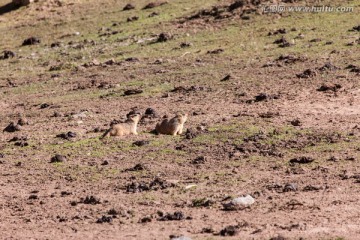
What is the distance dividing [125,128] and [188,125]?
111cm

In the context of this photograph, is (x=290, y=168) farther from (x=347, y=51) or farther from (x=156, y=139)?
(x=347, y=51)

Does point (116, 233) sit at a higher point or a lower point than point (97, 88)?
higher

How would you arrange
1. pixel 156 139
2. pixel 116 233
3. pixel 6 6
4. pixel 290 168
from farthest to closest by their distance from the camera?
pixel 6 6, pixel 156 139, pixel 290 168, pixel 116 233

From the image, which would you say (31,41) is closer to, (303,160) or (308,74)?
(308,74)

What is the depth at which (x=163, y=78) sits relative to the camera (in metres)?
19.3

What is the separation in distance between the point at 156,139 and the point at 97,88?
536cm

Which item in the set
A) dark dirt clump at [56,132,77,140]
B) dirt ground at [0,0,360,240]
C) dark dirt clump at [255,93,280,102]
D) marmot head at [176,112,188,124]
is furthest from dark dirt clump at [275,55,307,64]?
dark dirt clump at [56,132,77,140]

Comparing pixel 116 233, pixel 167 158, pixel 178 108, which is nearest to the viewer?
pixel 116 233

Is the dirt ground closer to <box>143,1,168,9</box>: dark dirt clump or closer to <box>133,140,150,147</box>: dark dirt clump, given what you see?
<box>133,140,150,147</box>: dark dirt clump

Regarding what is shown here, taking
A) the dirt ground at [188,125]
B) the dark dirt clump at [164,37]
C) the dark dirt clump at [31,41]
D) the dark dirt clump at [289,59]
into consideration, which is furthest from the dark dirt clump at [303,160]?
the dark dirt clump at [31,41]

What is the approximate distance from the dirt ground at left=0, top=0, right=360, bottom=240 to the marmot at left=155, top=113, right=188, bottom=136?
0.19m

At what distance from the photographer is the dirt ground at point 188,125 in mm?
10539

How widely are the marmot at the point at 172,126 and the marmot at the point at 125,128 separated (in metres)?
0.42

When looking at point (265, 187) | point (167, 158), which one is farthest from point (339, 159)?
point (167, 158)
